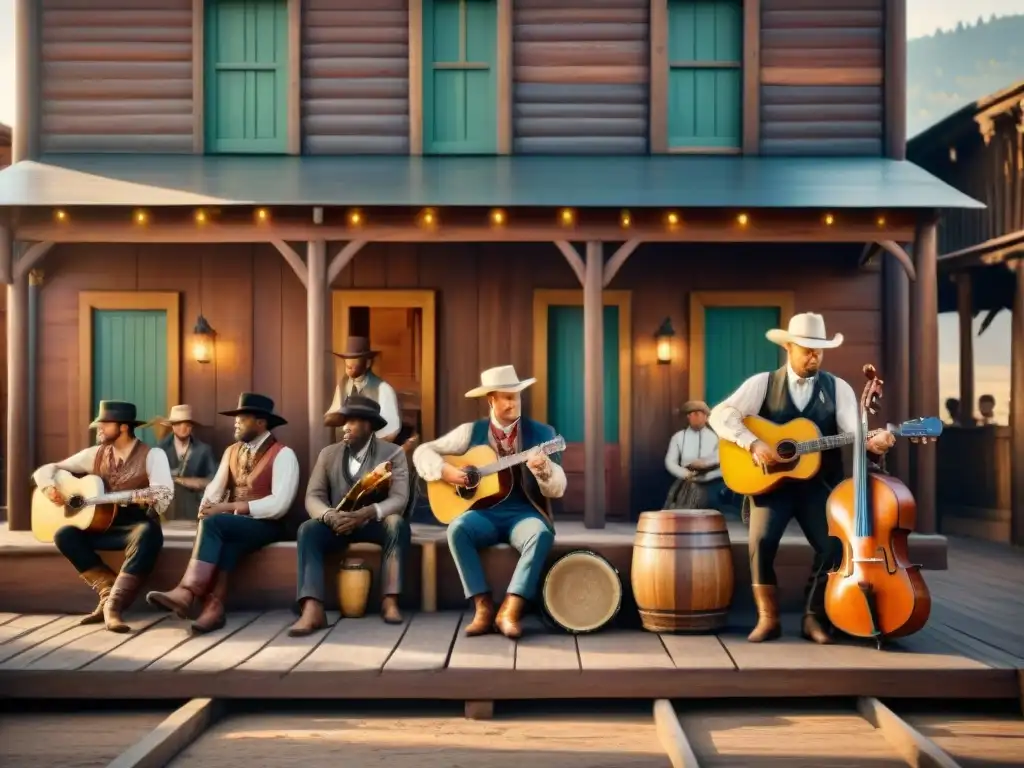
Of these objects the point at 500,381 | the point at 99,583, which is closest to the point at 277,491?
the point at 99,583

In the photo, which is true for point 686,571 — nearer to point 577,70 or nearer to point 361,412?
point 361,412

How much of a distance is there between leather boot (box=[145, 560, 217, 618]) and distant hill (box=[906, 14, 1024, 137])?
3129 inches

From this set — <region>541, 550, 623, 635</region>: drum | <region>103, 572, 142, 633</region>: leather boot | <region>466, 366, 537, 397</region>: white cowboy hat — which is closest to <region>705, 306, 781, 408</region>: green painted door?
<region>466, 366, 537, 397</region>: white cowboy hat

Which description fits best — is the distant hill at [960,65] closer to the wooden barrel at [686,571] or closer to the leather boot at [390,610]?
the wooden barrel at [686,571]

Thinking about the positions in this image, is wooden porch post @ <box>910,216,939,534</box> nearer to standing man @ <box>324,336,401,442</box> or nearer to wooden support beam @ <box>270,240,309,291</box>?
standing man @ <box>324,336,401,442</box>

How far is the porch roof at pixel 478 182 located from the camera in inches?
357

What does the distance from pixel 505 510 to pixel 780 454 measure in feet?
5.55

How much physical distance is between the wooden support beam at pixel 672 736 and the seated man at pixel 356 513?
191cm

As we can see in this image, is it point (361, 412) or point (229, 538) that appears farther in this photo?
point (361, 412)

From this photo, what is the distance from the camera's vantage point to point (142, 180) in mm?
9742

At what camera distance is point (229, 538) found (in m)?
7.09

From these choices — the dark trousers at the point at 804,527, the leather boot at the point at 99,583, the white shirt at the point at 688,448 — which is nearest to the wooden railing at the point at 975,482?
the white shirt at the point at 688,448

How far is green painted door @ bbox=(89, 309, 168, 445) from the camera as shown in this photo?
35.5 ft

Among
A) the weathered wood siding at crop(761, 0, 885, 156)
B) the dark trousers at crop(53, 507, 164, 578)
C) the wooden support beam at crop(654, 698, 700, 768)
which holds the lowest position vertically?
the wooden support beam at crop(654, 698, 700, 768)
